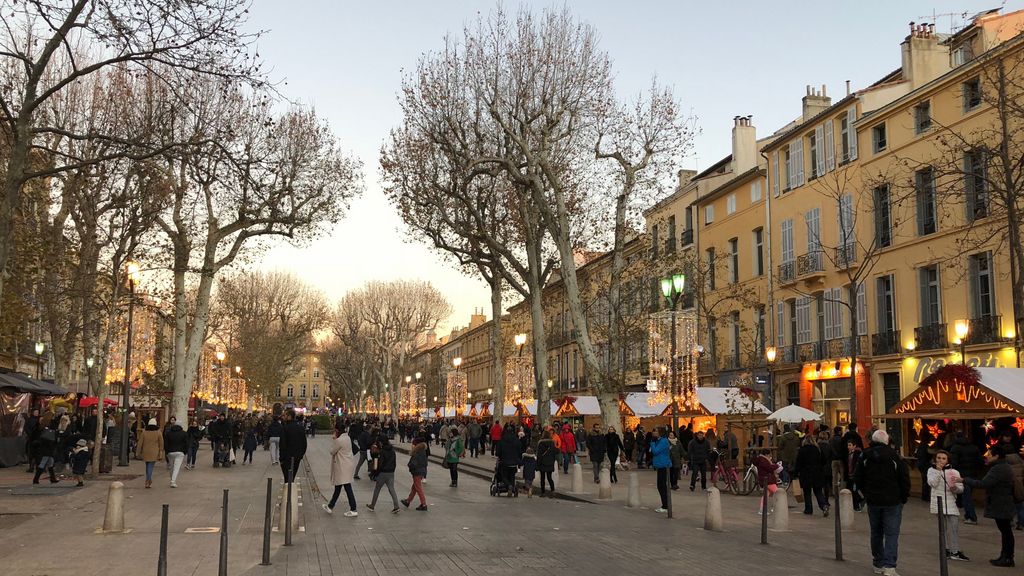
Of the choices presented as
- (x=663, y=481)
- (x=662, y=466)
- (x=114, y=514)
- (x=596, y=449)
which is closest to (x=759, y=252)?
(x=596, y=449)

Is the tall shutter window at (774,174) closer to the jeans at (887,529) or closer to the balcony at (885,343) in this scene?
the balcony at (885,343)

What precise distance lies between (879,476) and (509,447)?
11.3 meters

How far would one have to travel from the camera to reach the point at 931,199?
29.6 metres

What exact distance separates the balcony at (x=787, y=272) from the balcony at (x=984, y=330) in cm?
922

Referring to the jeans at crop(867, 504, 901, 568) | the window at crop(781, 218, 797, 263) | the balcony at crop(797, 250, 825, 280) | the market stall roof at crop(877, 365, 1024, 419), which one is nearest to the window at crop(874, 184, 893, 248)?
the balcony at crop(797, 250, 825, 280)

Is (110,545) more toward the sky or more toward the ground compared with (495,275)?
more toward the ground

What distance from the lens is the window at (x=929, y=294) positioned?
29469mm

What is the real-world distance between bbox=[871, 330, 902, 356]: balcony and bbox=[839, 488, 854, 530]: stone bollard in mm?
17364

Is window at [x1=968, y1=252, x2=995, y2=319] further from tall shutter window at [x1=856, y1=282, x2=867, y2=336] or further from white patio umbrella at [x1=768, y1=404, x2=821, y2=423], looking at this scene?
white patio umbrella at [x1=768, y1=404, x2=821, y2=423]

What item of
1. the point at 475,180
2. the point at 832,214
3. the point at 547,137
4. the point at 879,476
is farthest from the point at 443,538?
the point at 832,214

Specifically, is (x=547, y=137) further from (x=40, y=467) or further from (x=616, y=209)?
(x=40, y=467)

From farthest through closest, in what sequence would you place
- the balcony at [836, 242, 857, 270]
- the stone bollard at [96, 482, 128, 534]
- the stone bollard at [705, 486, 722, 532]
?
1. the balcony at [836, 242, 857, 270]
2. the stone bollard at [705, 486, 722, 532]
3. the stone bollard at [96, 482, 128, 534]

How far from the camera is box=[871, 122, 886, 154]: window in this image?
31.9 meters

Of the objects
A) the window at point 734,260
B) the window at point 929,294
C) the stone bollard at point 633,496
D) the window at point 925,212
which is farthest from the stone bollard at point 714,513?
the window at point 734,260
